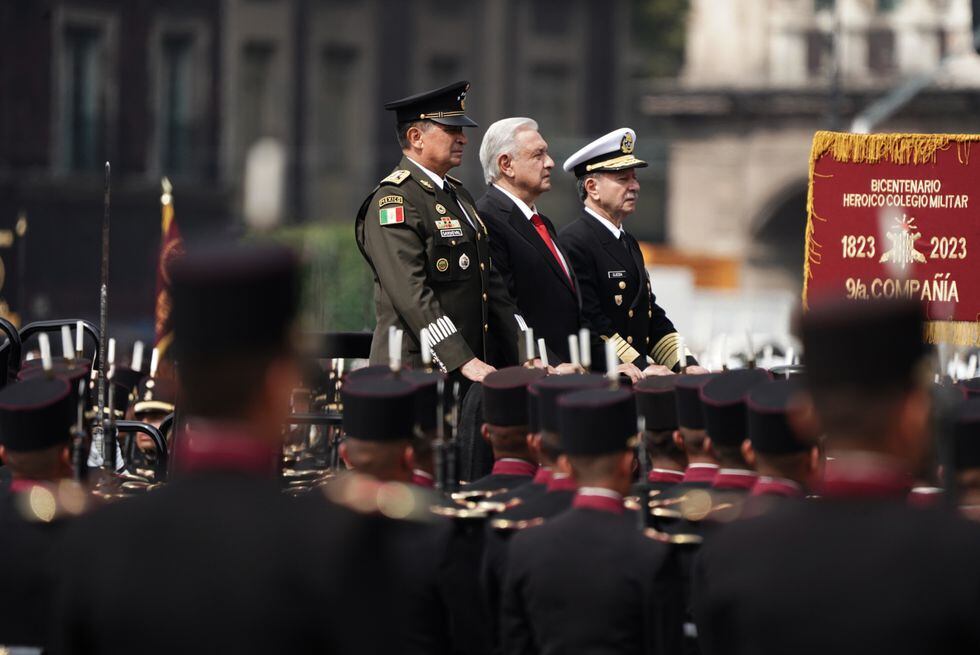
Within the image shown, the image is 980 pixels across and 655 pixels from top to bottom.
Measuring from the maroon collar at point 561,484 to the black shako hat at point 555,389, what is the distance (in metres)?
0.21

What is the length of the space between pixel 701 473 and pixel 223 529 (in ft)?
11.7

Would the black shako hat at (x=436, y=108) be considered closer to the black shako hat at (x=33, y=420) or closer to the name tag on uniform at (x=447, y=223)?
the name tag on uniform at (x=447, y=223)

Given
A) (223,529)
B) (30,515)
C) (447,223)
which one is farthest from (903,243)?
(223,529)

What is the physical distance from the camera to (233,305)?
3.96m

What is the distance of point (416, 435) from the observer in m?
6.65

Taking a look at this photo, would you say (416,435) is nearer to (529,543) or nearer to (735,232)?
(529,543)

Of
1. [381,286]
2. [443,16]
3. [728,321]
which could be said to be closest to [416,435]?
[381,286]

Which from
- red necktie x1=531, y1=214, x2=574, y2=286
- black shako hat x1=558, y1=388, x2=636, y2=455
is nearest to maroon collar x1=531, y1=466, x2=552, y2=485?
black shako hat x1=558, y1=388, x2=636, y2=455

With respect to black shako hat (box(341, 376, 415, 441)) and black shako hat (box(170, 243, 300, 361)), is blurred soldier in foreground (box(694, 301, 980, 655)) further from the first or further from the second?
black shako hat (box(341, 376, 415, 441))

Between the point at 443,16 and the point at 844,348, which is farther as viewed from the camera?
the point at 443,16

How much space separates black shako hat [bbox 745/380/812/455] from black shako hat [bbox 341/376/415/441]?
0.96 m

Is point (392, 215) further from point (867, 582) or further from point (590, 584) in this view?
point (867, 582)

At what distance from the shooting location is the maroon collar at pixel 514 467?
7387mm

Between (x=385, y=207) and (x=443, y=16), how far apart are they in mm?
40691
